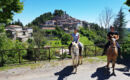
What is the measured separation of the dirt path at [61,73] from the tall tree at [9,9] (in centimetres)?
413

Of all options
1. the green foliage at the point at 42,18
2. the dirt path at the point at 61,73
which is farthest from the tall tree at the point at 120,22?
the green foliage at the point at 42,18

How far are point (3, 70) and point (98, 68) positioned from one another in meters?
5.51

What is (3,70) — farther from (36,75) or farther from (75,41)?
(75,41)

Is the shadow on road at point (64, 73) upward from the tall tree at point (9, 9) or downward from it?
downward

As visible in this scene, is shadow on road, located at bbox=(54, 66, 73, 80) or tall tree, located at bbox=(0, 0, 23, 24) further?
tall tree, located at bbox=(0, 0, 23, 24)

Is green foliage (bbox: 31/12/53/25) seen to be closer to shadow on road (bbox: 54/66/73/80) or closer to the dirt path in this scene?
the dirt path

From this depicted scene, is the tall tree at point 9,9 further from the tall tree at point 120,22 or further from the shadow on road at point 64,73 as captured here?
the tall tree at point 120,22

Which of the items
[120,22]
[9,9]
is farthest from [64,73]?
[120,22]

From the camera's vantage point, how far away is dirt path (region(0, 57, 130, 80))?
536cm

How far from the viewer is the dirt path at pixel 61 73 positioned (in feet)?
17.6

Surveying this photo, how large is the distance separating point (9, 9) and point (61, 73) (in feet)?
19.8

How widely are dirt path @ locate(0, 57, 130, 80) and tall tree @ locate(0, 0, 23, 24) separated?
13.6ft

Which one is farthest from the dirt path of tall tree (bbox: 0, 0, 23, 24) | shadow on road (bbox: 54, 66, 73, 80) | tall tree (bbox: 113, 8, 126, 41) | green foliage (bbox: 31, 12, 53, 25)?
green foliage (bbox: 31, 12, 53, 25)

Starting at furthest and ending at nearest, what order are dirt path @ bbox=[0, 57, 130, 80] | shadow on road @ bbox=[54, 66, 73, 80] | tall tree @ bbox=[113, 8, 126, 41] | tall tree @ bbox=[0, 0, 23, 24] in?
tall tree @ bbox=[113, 8, 126, 41] < tall tree @ bbox=[0, 0, 23, 24] < shadow on road @ bbox=[54, 66, 73, 80] < dirt path @ bbox=[0, 57, 130, 80]
